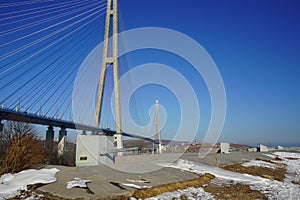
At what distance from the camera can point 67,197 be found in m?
5.95

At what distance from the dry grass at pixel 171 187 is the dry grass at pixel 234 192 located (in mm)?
458

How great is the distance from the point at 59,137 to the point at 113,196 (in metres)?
31.0

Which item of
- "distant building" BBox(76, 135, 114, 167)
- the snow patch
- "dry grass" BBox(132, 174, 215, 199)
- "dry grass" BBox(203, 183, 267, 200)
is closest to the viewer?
"dry grass" BBox(132, 174, 215, 199)

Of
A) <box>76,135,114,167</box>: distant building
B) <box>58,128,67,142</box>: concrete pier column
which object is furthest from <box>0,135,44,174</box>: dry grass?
<box>58,128,67,142</box>: concrete pier column

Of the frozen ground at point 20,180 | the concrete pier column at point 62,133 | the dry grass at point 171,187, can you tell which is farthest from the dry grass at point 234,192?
the concrete pier column at point 62,133

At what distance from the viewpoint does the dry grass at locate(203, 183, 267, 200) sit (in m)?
7.33

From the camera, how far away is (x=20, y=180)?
7.12 metres

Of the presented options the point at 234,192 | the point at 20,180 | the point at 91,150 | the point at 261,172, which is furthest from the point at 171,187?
the point at 261,172

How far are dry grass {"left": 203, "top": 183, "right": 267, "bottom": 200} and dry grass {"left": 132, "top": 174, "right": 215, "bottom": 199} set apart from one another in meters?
0.46

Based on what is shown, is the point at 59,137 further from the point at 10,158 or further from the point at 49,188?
the point at 49,188

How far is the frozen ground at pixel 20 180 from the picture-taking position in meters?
6.14

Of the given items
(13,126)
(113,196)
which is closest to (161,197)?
(113,196)

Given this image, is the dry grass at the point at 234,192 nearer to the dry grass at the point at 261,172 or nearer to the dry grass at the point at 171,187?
the dry grass at the point at 171,187

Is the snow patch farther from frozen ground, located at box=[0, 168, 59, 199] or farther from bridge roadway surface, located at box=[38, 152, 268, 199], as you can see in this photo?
frozen ground, located at box=[0, 168, 59, 199]
